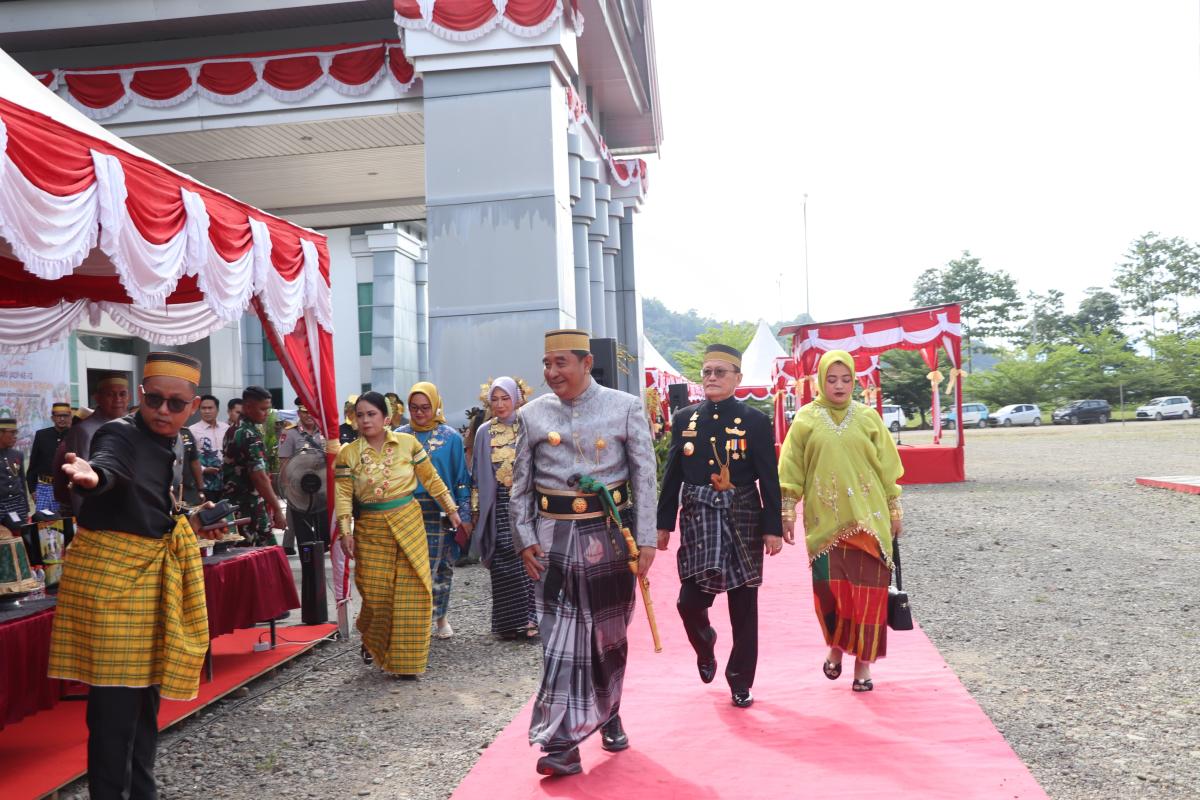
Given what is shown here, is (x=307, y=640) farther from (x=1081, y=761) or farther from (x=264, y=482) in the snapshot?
A: (x=1081, y=761)

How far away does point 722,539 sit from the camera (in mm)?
4672

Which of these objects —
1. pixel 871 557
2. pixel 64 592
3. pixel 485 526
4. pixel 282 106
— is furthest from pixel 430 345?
pixel 64 592

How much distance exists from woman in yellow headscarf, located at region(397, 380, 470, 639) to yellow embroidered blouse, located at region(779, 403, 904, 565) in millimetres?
2301

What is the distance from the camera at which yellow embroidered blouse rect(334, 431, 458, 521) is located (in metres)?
5.71

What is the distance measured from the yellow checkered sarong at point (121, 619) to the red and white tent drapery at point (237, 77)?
9.91 m

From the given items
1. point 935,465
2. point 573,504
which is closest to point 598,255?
point 935,465

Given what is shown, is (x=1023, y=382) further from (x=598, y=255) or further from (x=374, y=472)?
(x=374, y=472)

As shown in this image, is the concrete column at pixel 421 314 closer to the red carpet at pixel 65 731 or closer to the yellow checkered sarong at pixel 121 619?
the red carpet at pixel 65 731

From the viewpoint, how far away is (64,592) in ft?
11.0

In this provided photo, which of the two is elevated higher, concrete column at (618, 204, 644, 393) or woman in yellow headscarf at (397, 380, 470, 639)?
concrete column at (618, 204, 644, 393)

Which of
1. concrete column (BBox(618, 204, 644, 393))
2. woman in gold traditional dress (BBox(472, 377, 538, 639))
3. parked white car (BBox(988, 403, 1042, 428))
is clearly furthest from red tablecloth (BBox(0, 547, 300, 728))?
parked white car (BBox(988, 403, 1042, 428))

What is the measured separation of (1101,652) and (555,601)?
3.53 m

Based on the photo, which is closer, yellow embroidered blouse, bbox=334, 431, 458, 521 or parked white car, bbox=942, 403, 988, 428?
yellow embroidered blouse, bbox=334, 431, 458, 521

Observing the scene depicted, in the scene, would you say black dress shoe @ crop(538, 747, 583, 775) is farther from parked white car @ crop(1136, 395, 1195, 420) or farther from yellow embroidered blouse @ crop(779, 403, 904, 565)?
parked white car @ crop(1136, 395, 1195, 420)
